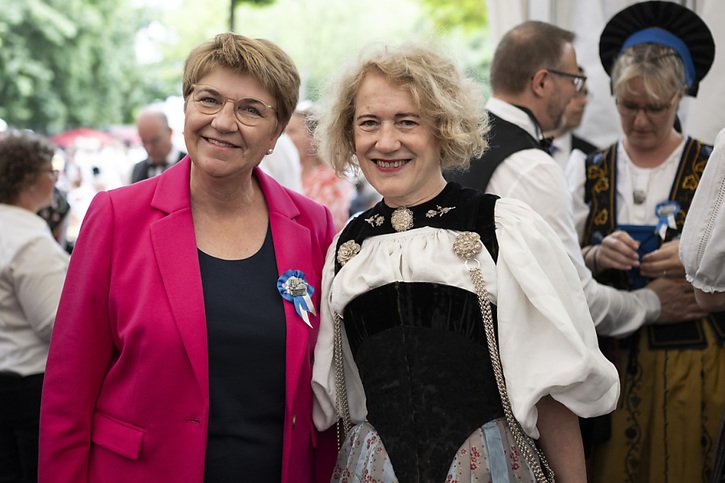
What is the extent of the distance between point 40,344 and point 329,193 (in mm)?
3688

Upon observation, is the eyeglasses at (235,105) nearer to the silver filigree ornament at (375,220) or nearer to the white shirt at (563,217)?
the silver filigree ornament at (375,220)

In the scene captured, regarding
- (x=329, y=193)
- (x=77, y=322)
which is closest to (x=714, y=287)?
(x=77, y=322)

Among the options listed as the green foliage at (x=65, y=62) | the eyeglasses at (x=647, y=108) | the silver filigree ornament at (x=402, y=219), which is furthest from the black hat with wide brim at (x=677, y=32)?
the green foliage at (x=65, y=62)

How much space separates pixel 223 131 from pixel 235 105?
0.09m

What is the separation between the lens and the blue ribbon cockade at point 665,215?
3.21m

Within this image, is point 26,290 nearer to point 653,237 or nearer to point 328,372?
point 328,372

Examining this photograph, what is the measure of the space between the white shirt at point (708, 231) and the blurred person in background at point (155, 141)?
5252 mm

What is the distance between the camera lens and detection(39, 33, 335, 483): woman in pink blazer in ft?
7.64

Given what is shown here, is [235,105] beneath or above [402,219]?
above

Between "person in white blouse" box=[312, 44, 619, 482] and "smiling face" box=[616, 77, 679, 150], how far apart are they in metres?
1.13

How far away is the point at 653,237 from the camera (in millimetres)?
3270

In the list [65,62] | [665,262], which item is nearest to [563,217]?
[665,262]

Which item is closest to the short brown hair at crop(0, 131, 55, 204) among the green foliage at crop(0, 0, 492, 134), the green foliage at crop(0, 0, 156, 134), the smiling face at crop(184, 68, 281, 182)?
the smiling face at crop(184, 68, 281, 182)

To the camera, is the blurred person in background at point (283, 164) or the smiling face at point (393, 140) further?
the blurred person in background at point (283, 164)
